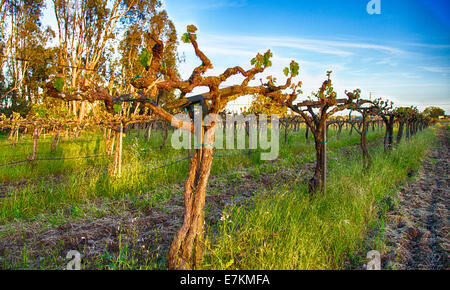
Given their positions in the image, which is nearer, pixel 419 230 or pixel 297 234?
pixel 297 234

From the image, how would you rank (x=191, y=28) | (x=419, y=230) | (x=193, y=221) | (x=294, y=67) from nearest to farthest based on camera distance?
(x=191, y=28) → (x=193, y=221) → (x=294, y=67) → (x=419, y=230)

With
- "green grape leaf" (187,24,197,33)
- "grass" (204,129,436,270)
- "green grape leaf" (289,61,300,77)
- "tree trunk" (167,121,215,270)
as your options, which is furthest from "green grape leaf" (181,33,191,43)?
"grass" (204,129,436,270)

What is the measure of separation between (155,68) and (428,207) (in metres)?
5.76

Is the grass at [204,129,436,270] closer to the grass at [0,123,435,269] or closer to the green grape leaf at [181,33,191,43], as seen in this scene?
the grass at [0,123,435,269]

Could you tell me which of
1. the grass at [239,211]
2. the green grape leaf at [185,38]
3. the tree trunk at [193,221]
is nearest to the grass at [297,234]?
the grass at [239,211]

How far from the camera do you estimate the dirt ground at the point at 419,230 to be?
300 centimetres

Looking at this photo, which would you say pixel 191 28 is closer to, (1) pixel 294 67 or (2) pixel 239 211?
(1) pixel 294 67

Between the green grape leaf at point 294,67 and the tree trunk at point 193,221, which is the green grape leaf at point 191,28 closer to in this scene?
the tree trunk at point 193,221

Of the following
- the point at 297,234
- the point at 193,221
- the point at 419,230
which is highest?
the point at 193,221

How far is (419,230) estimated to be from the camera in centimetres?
380

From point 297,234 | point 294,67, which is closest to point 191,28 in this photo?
point 294,67

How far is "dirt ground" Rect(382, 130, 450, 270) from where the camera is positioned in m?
3.00
